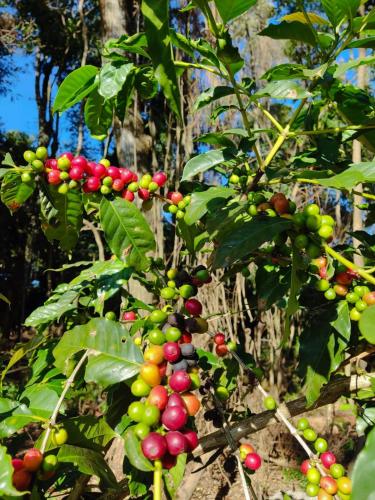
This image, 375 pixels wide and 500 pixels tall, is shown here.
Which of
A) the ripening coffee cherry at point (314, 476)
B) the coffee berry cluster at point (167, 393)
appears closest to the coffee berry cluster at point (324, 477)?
the ripening coffee cherry at point (314, 476)

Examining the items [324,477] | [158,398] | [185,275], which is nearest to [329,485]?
[324,477]

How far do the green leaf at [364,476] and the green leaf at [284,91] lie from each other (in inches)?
16.9

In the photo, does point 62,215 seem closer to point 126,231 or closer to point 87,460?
point 126,231

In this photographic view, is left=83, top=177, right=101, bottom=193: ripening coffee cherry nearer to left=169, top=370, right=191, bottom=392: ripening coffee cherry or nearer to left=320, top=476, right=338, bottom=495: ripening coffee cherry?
left=169, top=370, right=191, bottom=392: ripening coffee cherry

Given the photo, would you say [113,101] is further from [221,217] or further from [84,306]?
[84,306]

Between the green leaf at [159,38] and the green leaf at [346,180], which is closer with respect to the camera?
the green leaf at [159,38]

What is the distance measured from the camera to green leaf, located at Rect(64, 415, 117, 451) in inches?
21.5

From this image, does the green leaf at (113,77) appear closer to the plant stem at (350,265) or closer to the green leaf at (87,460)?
the plant stem at (350,265)

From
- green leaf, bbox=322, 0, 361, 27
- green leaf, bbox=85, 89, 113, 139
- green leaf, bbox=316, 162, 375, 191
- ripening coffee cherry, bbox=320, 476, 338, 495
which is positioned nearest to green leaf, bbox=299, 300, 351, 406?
ripening coffee cherry, bbox=320, 476, 338, 495

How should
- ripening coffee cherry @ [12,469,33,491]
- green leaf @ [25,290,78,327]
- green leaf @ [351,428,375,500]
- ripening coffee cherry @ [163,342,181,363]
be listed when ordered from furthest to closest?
green leaf @ [25,290,78,327] < ripening coffee cherry @ [163,342,181,363] < ripening coffee cherry @ [12,469,33,491] < green leaf @ [351,428,375,500]

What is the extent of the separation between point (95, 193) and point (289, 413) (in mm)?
549

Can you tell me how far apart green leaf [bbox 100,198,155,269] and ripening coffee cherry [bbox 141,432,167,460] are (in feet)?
1.14

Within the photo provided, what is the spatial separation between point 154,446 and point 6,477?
5.7 inches

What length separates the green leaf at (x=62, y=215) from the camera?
29.1 inches
